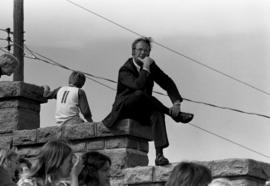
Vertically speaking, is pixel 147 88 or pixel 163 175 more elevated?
pixel 147 88

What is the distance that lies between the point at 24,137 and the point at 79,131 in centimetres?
99

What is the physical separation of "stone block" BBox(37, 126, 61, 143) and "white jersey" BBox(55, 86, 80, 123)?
0.64ft

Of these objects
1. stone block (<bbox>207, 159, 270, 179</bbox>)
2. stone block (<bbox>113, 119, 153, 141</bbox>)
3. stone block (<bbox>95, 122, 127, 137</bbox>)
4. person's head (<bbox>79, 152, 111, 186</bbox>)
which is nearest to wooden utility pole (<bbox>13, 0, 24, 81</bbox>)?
stone block (<bbox>95, 122, 127, 137</bbox>)

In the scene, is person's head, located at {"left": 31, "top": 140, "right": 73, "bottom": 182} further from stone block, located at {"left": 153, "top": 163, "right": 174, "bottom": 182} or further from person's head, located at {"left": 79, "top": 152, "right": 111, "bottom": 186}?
stone block, located at {"left": 153, "top": 163, "right": 174, "bottom": 182}

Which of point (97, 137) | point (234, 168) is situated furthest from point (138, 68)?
point (234, 168)

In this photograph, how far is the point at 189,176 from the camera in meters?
7.19

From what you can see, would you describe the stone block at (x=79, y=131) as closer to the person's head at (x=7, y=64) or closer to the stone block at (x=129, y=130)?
the stone block at (x=129, y=130)

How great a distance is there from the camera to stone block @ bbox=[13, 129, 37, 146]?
13.0 meters

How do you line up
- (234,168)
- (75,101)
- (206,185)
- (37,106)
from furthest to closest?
1. (37,106)
2. (75,101)
3. (234,168)
4. (206,185)

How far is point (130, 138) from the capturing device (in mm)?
11977

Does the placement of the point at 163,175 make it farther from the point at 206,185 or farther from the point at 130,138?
the point at 206,185

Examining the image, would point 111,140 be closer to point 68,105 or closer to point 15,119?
point 68,105

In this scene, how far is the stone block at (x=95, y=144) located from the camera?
1228 cm

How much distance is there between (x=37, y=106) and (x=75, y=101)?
1.36 metres
